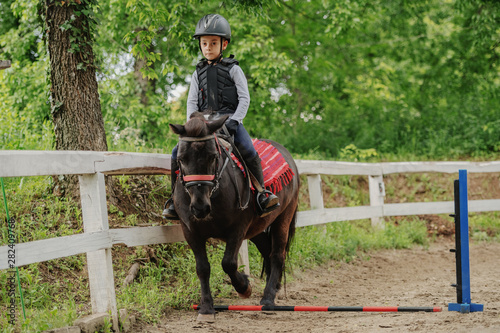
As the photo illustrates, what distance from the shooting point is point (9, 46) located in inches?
490

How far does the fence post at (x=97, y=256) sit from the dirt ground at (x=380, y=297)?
1.27ft

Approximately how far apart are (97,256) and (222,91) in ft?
6.44

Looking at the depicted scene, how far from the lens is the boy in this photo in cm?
512

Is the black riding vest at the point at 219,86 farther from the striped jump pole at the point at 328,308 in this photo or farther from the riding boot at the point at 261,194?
the striped jump pole at the point at 328,308

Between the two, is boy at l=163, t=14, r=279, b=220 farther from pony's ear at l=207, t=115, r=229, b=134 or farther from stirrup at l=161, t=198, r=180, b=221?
pony's ear at l=207, t=115, r=229, b=134

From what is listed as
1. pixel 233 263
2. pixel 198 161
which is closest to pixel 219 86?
pixel 198 161

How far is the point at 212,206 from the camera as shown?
15.4 feet

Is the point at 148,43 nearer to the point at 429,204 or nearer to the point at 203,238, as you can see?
the point at 203,238

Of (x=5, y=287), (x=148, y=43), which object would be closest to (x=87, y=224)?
(x=5, y=287)

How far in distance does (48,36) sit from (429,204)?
6824 millimetres

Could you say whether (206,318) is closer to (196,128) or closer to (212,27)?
(196,128)

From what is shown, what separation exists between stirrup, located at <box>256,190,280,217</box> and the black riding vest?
887mm

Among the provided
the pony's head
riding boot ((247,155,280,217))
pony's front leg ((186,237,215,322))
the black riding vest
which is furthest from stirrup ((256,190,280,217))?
the black riding vest

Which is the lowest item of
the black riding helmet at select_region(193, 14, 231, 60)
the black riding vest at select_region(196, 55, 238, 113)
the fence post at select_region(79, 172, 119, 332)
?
the fence post at select_region(79, 172, 119, 332)
